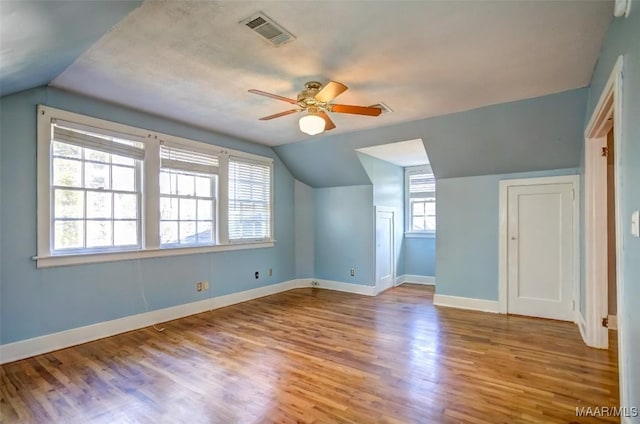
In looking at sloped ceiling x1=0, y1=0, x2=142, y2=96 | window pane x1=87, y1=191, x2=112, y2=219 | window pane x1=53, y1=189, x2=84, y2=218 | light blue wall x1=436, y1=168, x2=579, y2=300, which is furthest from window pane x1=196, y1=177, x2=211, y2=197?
light blue wall x1=436, y1=168, x2=579, y2=300

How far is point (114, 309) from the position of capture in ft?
12.1

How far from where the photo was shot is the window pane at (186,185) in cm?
445

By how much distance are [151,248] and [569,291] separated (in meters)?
5.37

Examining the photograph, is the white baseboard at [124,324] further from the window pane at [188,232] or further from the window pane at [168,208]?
the window pane at [168,208]

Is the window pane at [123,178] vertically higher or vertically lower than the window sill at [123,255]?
higher

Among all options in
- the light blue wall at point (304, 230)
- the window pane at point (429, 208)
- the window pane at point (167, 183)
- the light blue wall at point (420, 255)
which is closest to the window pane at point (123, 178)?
the window pane at point (167, 183)

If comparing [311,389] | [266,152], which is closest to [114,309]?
[311,389]

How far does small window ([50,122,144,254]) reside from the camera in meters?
3.35

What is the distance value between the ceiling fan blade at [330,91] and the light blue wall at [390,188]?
97.8 inches

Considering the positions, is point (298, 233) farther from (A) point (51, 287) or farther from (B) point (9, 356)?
(B) point (9, 356)

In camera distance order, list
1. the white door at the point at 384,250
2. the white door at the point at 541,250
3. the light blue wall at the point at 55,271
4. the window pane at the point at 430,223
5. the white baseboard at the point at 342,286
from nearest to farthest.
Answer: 1. the light blue wall at the point at 55,271
2. the white door at the point at 541,250
3. the white baseboard at the point at 342,286
4. the white door at the point at 384,250
5. the window pane at the point at 430,223

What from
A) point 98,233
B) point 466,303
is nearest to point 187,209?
point 98,233

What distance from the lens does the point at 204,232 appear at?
4.78m

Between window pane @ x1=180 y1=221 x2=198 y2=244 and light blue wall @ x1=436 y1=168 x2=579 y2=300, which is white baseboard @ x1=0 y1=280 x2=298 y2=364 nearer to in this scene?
window pane @ x1=180 y1=221 x2=198 y2=244
